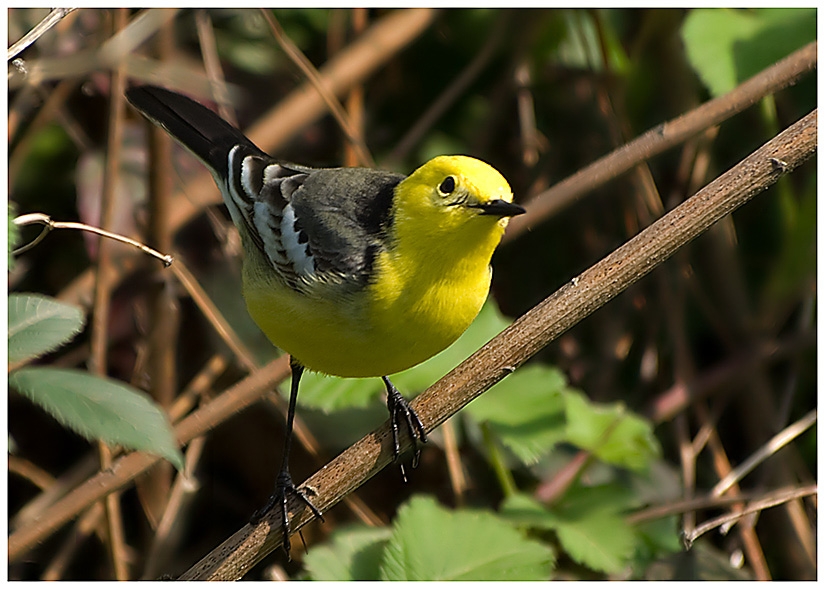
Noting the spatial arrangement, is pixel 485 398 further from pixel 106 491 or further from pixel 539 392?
pixel 106 491

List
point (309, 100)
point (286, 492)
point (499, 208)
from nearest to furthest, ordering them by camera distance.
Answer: point (499, 208), point (286, 492), point (309, 100)

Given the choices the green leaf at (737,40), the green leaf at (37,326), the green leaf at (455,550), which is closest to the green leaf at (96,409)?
the green leaf at (37,326)

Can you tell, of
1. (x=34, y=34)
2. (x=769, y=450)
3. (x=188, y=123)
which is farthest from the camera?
(x=769, y=450)

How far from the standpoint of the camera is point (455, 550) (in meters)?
2.45

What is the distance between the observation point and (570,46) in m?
4.07

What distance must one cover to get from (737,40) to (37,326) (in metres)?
2.39

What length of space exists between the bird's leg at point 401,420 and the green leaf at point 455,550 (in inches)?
5.7

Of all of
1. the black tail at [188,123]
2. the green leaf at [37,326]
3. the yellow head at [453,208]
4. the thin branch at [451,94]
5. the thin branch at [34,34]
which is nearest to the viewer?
the green leaf at [37,326]

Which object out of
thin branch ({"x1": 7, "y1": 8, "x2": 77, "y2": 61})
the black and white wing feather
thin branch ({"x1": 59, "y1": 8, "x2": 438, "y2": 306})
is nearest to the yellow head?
the black and white wing feather

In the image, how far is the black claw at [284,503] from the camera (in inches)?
82.4

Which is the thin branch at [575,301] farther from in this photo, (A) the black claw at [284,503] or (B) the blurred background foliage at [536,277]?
(B) the blurred background foliage at [536,277]

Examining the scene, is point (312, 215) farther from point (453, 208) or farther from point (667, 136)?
point (667, 136)

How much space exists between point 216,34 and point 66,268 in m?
1.20

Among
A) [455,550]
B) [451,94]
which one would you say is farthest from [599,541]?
[451,94]
